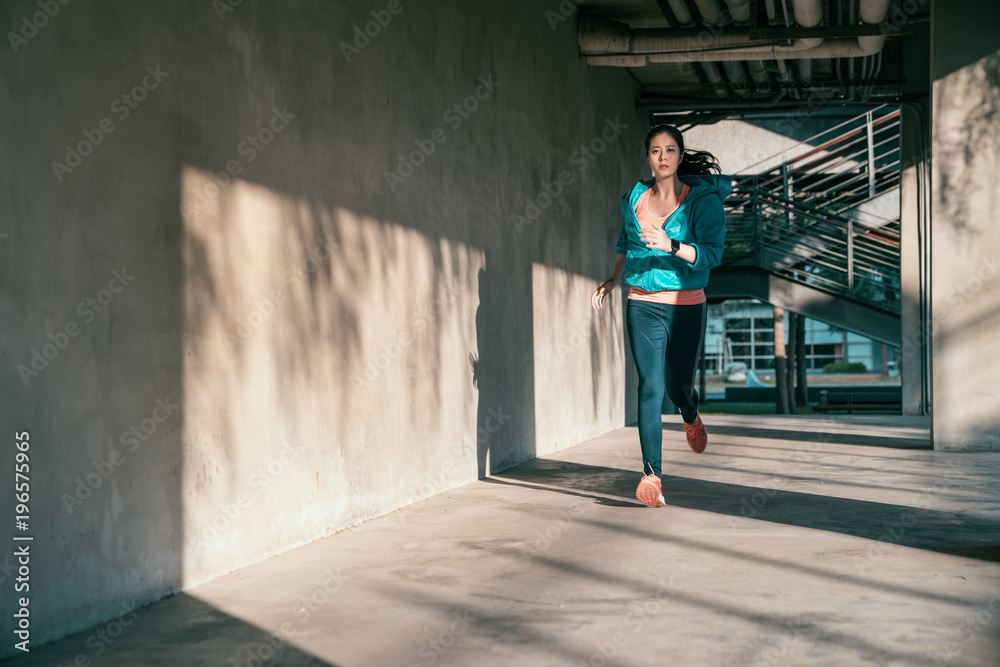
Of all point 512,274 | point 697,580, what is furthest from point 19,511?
point 512,274

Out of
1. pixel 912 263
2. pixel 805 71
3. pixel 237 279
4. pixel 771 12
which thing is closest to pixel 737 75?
pixel 805 71

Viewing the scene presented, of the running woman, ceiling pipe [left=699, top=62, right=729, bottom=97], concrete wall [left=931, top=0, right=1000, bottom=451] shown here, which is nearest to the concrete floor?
the running woman

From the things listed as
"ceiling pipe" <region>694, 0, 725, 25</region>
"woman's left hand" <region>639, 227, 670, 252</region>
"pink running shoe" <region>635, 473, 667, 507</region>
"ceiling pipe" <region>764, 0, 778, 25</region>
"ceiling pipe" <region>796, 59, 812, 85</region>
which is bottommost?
"pink running shoe" <region>635, 473, 667, 507</region>

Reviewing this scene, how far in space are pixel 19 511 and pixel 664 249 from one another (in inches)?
106

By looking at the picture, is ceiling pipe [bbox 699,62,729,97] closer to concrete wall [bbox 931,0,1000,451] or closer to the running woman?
concrete wall [bbox 931,0,1000,451]

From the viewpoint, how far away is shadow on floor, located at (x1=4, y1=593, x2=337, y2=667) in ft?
7.32

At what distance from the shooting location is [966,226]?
654cm

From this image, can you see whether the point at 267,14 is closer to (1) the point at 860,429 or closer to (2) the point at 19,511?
(2) the point at 19,511

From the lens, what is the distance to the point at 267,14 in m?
3.44

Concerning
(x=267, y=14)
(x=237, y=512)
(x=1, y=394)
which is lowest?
(x=237, y=512)

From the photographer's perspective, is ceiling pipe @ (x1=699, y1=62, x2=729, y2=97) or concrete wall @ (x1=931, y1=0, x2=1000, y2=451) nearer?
concrete wall @ (x1=931, y1=0, x2=1000, y2=451)

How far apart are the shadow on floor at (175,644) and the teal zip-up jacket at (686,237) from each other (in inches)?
98.9

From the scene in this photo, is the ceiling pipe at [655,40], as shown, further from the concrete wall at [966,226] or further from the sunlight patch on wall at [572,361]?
the sunlight patch on wall at [572,361]

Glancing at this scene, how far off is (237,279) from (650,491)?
7.15 ft
